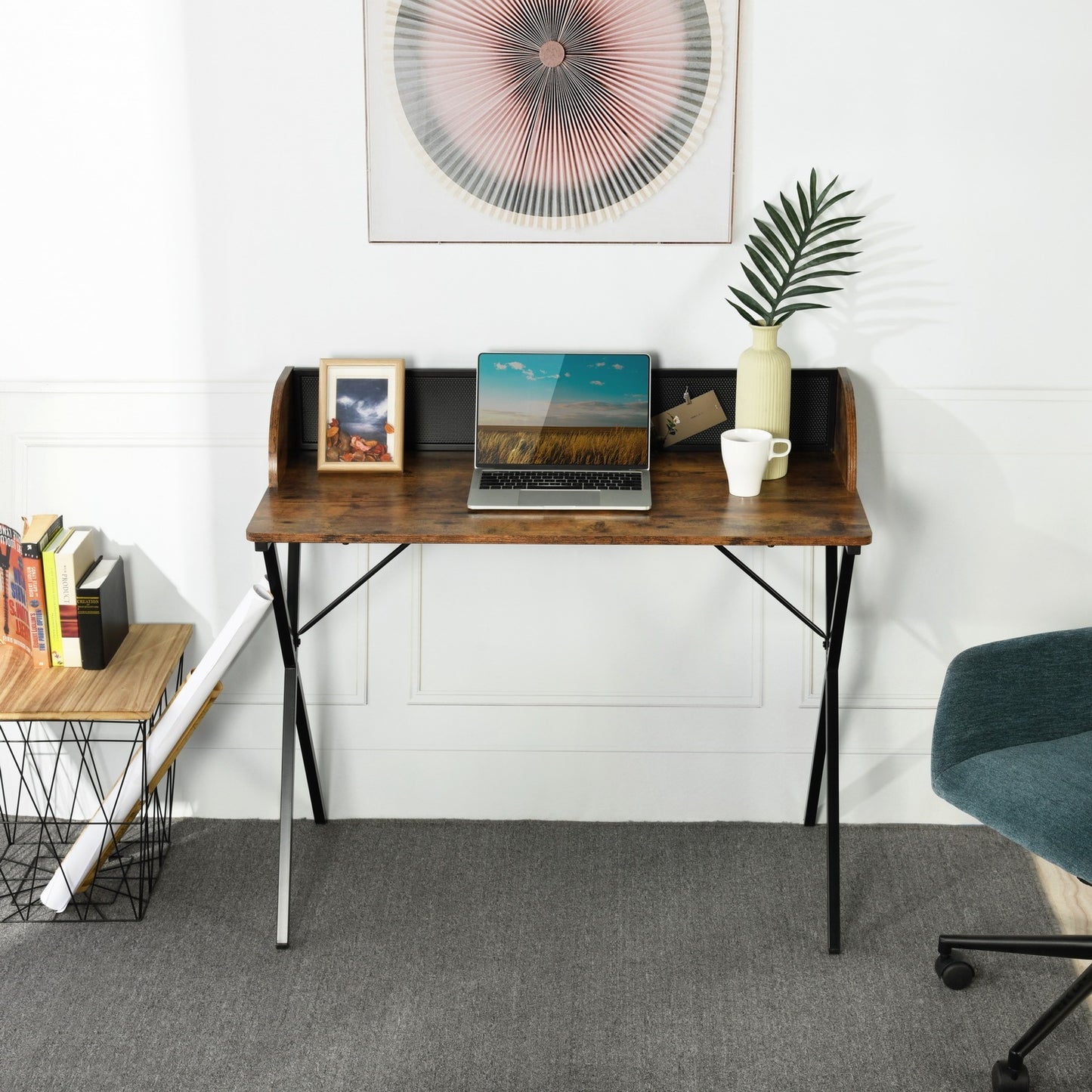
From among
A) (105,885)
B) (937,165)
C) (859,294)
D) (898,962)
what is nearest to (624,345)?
(859,294)

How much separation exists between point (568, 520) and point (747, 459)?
0.34m

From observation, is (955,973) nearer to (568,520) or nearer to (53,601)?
(568,520)

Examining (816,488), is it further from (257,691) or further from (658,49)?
(257,691)

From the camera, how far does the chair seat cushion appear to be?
172cm

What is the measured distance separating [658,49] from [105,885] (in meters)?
1.99

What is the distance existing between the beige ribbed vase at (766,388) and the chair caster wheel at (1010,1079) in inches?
41.8

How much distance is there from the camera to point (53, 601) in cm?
227

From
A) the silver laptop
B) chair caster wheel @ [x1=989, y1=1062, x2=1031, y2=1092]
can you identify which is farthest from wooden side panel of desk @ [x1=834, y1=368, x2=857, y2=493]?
chair caster wheel @ [x1=989, y1=1062, x2=1031, y2=1092]

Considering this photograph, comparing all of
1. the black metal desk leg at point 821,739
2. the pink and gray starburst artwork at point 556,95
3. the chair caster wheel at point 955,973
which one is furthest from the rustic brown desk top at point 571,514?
the chair caster wheel at point 955,973

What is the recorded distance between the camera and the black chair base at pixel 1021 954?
71.6 inches

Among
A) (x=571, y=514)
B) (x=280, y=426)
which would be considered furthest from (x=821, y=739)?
(x=280, y=426)

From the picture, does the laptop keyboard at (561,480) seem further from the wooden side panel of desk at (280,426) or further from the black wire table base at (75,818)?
the black wire table base at (75,818)

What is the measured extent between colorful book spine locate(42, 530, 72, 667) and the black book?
48 mm

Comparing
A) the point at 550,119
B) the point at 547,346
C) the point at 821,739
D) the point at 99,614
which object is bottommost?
the point at 821,739
